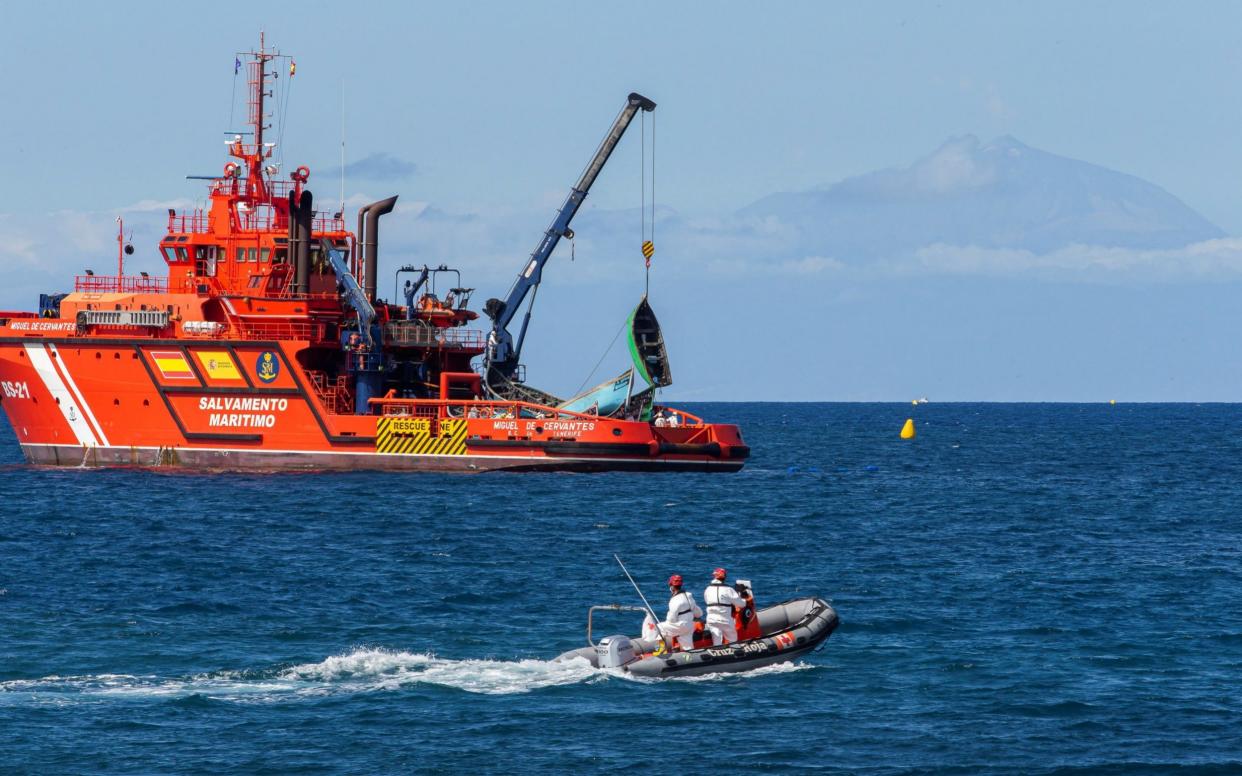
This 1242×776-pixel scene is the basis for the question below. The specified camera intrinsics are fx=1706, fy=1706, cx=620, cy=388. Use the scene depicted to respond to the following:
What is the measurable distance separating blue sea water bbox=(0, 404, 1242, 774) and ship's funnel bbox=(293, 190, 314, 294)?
7553 millimetres

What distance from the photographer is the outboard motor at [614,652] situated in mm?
27484

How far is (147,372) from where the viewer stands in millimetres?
60031

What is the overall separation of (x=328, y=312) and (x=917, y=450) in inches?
1891

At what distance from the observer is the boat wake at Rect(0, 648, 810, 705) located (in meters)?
25.9

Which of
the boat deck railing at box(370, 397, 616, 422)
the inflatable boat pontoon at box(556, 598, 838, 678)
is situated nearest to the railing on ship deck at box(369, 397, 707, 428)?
the boat deck railing at box(370, 397, 616, 422)

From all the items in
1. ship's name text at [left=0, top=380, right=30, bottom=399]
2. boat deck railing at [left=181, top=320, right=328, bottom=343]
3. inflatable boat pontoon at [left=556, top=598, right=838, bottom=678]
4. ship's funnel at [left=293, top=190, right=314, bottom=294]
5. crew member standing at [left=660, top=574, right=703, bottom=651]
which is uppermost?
ship's funnel at [left=293, top=190, right=314, bottom=294]

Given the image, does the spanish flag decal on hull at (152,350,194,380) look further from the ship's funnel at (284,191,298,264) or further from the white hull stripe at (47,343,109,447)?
the ship's funnel at (284,191,298,264)

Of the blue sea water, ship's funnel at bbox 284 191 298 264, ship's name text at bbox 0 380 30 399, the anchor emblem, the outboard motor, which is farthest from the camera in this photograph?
ship's name text at bbox 0 380 30 399

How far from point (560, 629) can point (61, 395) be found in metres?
35.9

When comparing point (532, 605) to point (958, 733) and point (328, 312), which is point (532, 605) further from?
point (328, 312)

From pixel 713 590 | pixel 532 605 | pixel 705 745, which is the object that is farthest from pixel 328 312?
pixel 705 745

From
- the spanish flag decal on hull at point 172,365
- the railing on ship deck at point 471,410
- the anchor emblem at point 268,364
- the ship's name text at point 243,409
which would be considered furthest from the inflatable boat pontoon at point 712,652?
the spanish flag decal on hull at point 172,365

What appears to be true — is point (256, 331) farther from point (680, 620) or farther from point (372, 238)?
point (680, 620)

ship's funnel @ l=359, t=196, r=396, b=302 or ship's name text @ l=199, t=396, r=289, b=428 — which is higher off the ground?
ship's funnel @ l=359, t=196, r=396, b=302
